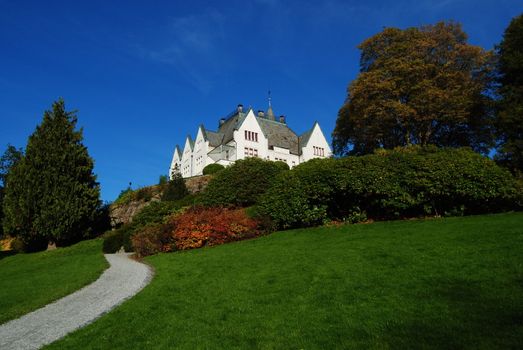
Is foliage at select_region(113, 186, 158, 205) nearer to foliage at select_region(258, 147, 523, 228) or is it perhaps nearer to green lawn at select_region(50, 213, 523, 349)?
foliage at select_region(258, 147, 523, 228)

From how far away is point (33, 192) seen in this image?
30094 mm

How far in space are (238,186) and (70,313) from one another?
60.0 ft

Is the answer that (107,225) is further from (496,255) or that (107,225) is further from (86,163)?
(496,255)

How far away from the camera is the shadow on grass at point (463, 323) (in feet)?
18.9

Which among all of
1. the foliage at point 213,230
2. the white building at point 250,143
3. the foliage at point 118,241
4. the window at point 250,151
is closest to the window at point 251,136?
the white building at point 250,143

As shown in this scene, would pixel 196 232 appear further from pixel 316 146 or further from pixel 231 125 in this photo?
pixel 316 146

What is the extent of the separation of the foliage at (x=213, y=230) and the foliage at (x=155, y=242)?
560 millimetres

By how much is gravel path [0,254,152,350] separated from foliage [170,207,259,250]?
5789 mm

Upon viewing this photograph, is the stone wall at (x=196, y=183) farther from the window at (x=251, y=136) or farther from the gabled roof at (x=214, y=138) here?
the gabled roof at (x=214, y=138)

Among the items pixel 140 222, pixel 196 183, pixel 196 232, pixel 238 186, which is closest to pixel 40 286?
pixel 196 232

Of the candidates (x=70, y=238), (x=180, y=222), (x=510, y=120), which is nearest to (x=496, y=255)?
(x=510, y=120)

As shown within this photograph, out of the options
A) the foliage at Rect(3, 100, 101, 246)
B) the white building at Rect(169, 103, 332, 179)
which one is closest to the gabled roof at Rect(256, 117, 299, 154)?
the white building at Rect(169, 103, 332, 179)

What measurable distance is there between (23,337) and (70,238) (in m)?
25.6

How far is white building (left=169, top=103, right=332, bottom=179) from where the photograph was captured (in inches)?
A: 2004
